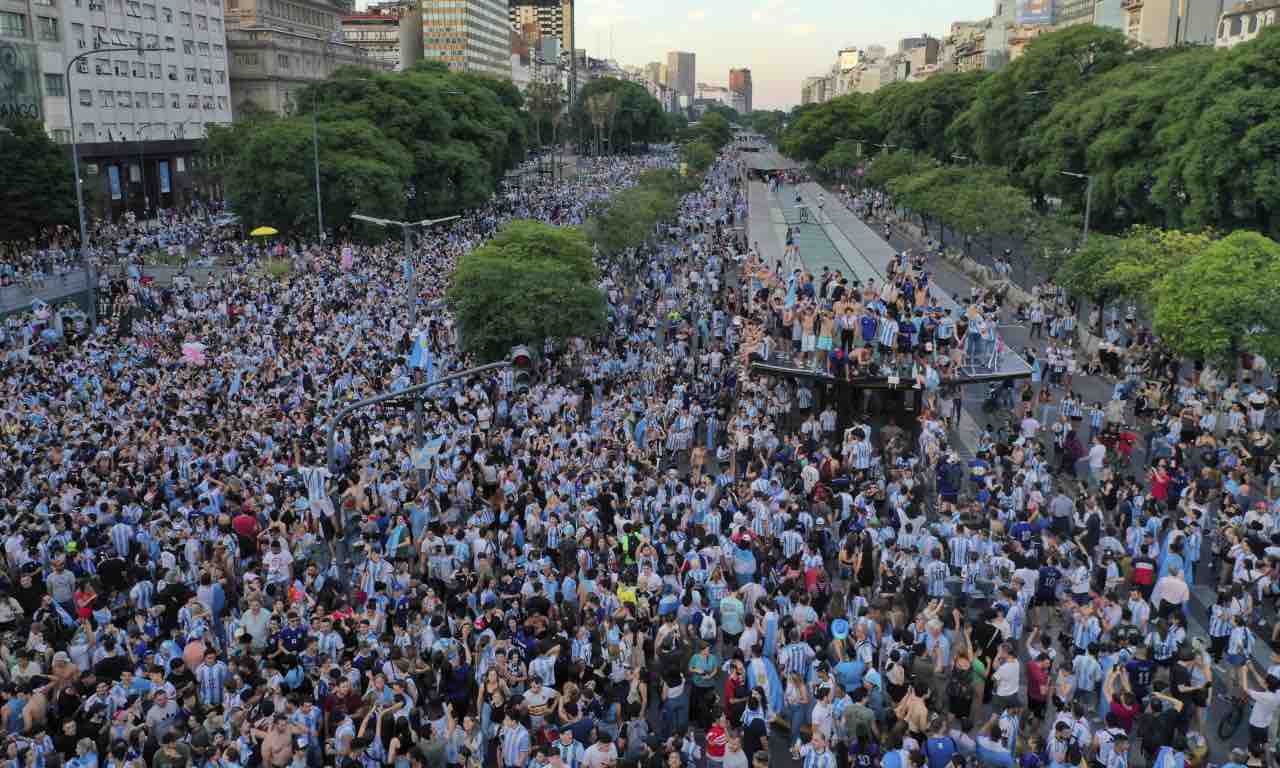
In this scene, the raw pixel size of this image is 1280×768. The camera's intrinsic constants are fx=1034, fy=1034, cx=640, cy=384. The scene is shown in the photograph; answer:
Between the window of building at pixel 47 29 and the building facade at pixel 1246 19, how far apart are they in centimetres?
7266

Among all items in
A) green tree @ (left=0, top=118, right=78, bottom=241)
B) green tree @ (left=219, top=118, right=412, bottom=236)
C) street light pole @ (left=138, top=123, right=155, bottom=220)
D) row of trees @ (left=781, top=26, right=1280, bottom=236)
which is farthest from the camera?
street light pole @ (left=138, top=123, right=155, bottom=220)

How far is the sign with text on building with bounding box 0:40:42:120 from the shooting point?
5075 centimetres

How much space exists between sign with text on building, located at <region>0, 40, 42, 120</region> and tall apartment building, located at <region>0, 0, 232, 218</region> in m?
0.05

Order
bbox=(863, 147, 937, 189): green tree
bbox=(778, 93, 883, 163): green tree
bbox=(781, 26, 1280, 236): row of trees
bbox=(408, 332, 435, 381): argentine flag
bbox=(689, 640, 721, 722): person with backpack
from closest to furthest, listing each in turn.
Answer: bbox=(689, 640, 721, 722): person with backpack < bbox=(408, 332, 435, 381): argentine flag < bbox=(781, 26, 1280, 236): row of trees < bbox=(863, 147, 937, 189): green tree < bbox=(778, 93, 883, 163): green tree

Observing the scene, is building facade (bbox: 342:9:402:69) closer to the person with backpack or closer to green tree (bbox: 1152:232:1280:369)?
green tree (bbox: 1152:232:1280:369)

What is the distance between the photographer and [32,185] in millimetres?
41875

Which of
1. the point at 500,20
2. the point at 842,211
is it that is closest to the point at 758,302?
the point at 842,211

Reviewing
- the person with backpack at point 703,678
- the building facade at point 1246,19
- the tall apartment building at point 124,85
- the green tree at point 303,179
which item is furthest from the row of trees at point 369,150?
the building facade at point 1246,19

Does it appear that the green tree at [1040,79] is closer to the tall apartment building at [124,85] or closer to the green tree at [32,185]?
the tall apartment building at [124,85]

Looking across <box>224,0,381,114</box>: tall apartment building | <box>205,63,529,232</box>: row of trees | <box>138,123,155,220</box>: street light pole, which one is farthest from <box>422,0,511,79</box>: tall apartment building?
<box>138,123,155,220</box>: street light pole

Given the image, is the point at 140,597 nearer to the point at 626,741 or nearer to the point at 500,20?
the point at 626,741

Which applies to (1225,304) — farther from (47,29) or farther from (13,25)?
(47,29)

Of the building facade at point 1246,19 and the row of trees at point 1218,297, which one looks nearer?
the row of trees at point 1218,297

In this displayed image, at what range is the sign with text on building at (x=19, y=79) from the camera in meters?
50.8
